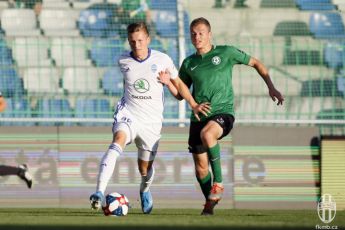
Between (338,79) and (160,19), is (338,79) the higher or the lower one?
the lower one

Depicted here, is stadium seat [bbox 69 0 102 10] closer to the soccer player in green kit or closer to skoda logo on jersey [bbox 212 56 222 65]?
the soccer player in green kit

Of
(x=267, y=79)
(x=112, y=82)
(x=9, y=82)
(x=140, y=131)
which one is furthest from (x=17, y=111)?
(x=267, y=79)

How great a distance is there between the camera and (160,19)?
15242 mm

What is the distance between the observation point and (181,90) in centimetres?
1009

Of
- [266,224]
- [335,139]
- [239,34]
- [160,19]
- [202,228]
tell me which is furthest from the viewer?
[239,34]

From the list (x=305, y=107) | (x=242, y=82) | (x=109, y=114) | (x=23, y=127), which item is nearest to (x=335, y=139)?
(x=305, y=107)

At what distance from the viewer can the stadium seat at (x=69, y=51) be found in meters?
14.0

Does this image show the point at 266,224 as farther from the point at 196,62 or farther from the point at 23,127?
the point at 23,127

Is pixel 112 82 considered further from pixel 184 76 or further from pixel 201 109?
pixel 201 109

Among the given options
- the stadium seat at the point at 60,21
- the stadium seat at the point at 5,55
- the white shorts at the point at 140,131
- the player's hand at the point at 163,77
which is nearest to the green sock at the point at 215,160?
the white shorts at the point at 140,131

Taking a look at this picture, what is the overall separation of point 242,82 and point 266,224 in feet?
21.1

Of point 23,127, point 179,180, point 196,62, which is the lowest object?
point 179,180

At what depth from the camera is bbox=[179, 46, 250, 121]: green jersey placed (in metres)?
10.3

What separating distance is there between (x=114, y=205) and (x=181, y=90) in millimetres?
1571
